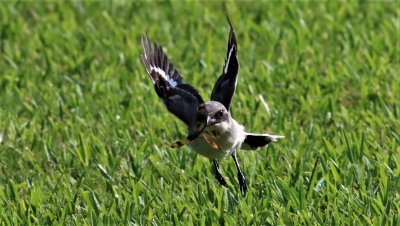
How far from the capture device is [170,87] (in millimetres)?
6410

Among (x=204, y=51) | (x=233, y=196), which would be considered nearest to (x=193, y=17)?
(x=204, y=51)

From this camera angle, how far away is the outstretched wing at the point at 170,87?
614 cm

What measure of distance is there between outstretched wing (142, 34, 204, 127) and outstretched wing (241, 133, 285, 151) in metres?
0.39

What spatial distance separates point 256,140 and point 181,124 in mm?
1281

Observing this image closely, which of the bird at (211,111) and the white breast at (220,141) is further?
the white breast at (220,141)

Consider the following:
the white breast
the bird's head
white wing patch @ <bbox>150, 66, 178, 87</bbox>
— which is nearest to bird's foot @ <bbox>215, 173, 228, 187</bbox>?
the white breast

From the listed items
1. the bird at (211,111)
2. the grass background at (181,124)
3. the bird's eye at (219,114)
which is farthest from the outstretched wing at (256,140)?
the bird's eye at (219,114)

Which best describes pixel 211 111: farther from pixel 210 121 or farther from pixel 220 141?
pixel 220 141

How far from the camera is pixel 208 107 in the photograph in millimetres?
5656

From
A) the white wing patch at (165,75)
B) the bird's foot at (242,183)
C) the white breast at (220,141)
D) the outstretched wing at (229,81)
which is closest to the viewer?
the white breast at (220,141)

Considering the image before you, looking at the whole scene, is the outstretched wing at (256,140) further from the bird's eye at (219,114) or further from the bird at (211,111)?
the bird's eye at (219,114)

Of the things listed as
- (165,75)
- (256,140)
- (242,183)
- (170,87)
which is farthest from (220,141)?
(165,75)

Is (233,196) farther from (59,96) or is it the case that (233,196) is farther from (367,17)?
(367,17)

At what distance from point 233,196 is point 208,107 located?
0.58 meters
